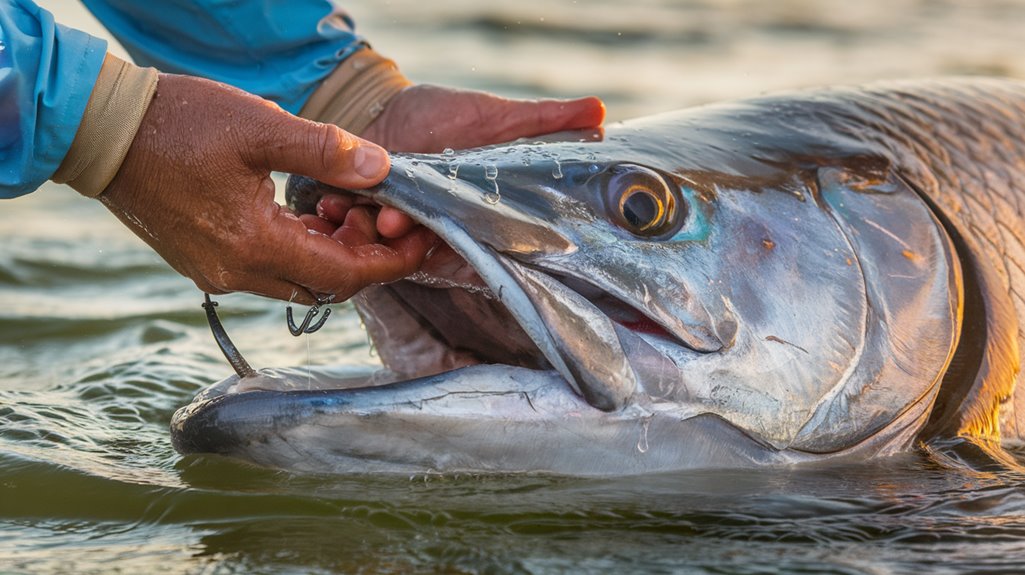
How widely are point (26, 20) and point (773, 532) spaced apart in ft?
6.38

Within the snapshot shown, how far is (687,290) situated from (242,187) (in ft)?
3.11

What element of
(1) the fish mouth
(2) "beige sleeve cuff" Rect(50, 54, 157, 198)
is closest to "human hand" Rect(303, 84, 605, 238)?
(1) the fish mouth

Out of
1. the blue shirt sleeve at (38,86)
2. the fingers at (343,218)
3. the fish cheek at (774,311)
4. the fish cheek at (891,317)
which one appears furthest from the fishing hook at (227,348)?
the fish cheek at (891,317)

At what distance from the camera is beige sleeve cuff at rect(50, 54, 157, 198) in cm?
293

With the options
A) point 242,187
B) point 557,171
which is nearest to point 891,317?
point 557,171

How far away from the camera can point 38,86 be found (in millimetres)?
2955

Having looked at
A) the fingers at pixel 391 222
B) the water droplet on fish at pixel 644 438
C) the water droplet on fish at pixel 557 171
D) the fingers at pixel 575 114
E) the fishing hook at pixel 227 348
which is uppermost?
the fingers at pixel 575 114

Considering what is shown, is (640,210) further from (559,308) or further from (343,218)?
(343,218)

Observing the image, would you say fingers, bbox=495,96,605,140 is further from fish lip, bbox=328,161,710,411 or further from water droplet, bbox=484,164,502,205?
fish lip, bbox=328,161,710,411

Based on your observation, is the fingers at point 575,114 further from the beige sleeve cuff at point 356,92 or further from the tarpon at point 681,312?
the beige sleeve cuff at point 356,92

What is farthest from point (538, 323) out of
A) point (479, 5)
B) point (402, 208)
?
point (479, 5)

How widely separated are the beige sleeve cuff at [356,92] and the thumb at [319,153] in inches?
60.1

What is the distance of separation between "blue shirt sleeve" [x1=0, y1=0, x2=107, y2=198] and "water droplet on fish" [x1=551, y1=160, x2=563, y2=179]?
100cm

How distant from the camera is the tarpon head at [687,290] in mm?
2791
